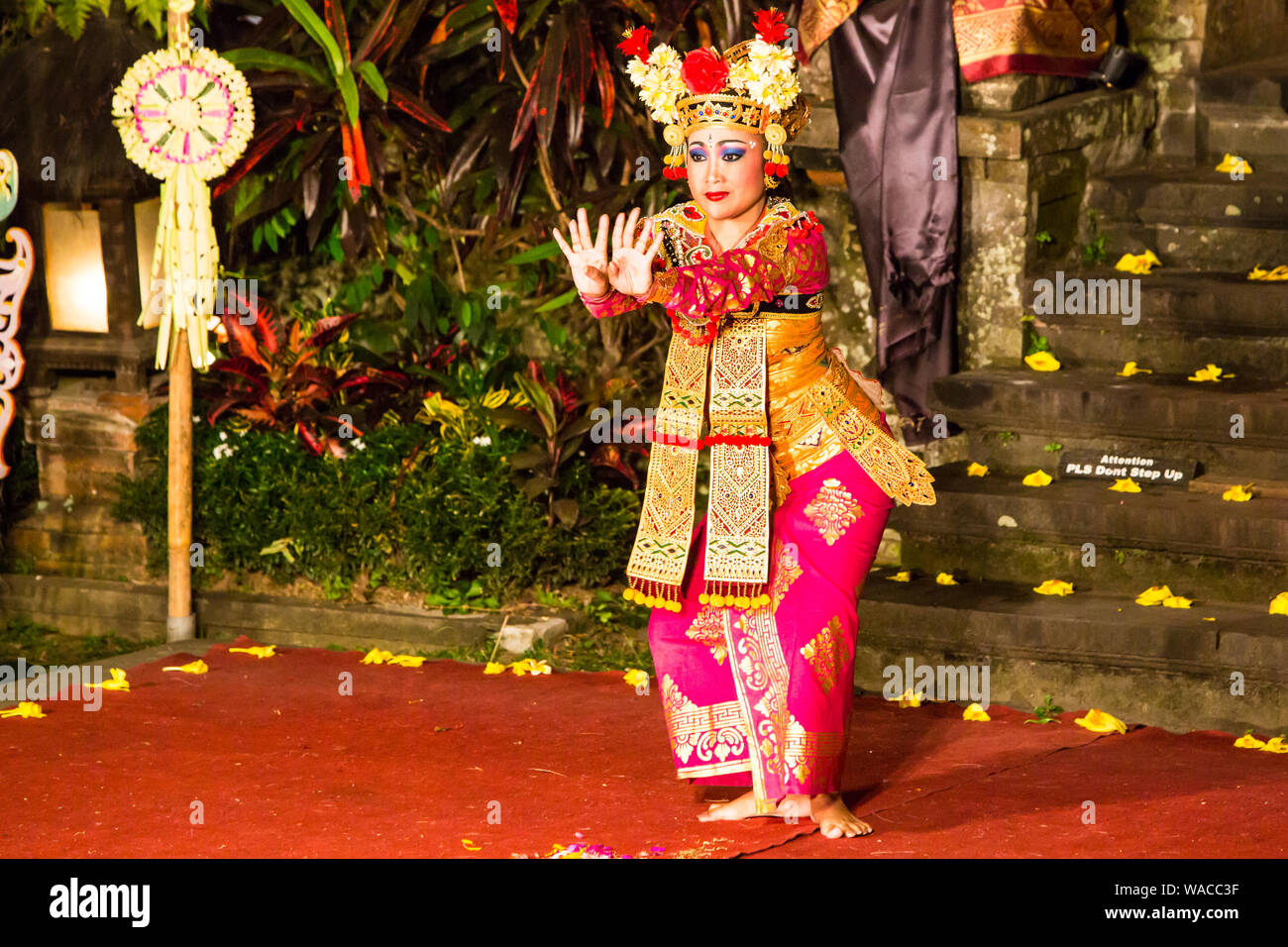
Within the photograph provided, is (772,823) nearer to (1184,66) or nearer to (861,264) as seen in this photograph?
(861,264)

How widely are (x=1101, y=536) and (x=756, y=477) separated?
81.4 inches

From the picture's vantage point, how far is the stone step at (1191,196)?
7.68 m

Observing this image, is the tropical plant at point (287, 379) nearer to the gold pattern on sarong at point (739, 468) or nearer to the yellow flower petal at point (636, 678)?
the yellow flower petal at point (636, 678)

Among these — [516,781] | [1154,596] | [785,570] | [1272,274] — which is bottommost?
[516,781]

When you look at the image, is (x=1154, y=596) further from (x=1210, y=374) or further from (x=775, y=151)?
(x=775, y=151)

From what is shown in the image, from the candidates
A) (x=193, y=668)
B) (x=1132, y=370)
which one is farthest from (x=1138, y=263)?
(x=193, y=668)

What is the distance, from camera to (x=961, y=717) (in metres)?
6.03

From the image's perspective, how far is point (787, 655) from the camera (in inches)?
192

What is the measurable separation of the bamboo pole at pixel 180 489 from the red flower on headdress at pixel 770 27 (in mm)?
2929

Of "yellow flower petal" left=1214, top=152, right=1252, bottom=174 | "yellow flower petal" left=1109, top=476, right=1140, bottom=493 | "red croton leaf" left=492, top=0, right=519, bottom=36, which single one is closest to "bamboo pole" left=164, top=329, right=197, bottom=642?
"red croton leaf" left=492, top=0, right=519, bottom=36

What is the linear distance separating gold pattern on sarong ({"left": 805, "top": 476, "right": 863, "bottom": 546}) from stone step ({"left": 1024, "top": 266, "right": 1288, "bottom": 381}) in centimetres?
280

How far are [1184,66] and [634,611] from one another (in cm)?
337

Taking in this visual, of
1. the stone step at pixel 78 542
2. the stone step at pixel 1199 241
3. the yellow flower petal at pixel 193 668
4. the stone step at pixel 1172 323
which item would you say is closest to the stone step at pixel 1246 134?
the stone step at pixel 1199 241

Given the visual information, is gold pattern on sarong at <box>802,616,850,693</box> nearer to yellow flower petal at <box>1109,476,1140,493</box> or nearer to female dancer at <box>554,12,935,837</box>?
female dancer at <box>554,12,935,837</box>
